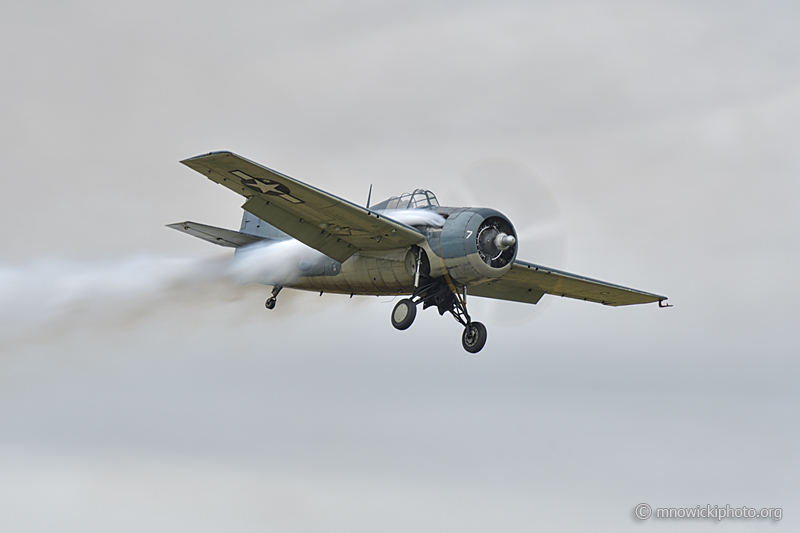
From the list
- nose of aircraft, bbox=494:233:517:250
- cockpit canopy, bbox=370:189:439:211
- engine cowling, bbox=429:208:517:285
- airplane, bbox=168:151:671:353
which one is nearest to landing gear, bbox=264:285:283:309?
airplane, bbox=168:151:671:353

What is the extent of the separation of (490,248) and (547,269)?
4.10m

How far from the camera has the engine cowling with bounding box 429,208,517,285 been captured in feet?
71.2

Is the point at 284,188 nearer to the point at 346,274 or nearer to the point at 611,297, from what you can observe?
the point at 346,274

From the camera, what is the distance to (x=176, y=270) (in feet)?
91.8

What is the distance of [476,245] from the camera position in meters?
21.6

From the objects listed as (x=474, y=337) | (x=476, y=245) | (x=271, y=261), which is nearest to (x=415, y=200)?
(x=476, y=245)

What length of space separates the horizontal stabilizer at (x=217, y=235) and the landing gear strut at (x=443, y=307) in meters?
6.28

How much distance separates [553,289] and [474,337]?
4.55m

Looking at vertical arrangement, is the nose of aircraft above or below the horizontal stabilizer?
below

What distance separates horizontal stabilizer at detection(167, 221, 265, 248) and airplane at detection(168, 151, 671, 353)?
0.06 metres

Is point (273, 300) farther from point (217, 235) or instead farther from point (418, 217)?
point (418, 217)

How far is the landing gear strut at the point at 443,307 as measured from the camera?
885 inches

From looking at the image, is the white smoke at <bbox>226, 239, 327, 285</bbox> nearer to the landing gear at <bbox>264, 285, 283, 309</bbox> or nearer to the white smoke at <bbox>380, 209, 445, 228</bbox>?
the landing gear at <bbox>264, 285, 283, 309</bbox>

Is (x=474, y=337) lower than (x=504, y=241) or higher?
Answer: lower
